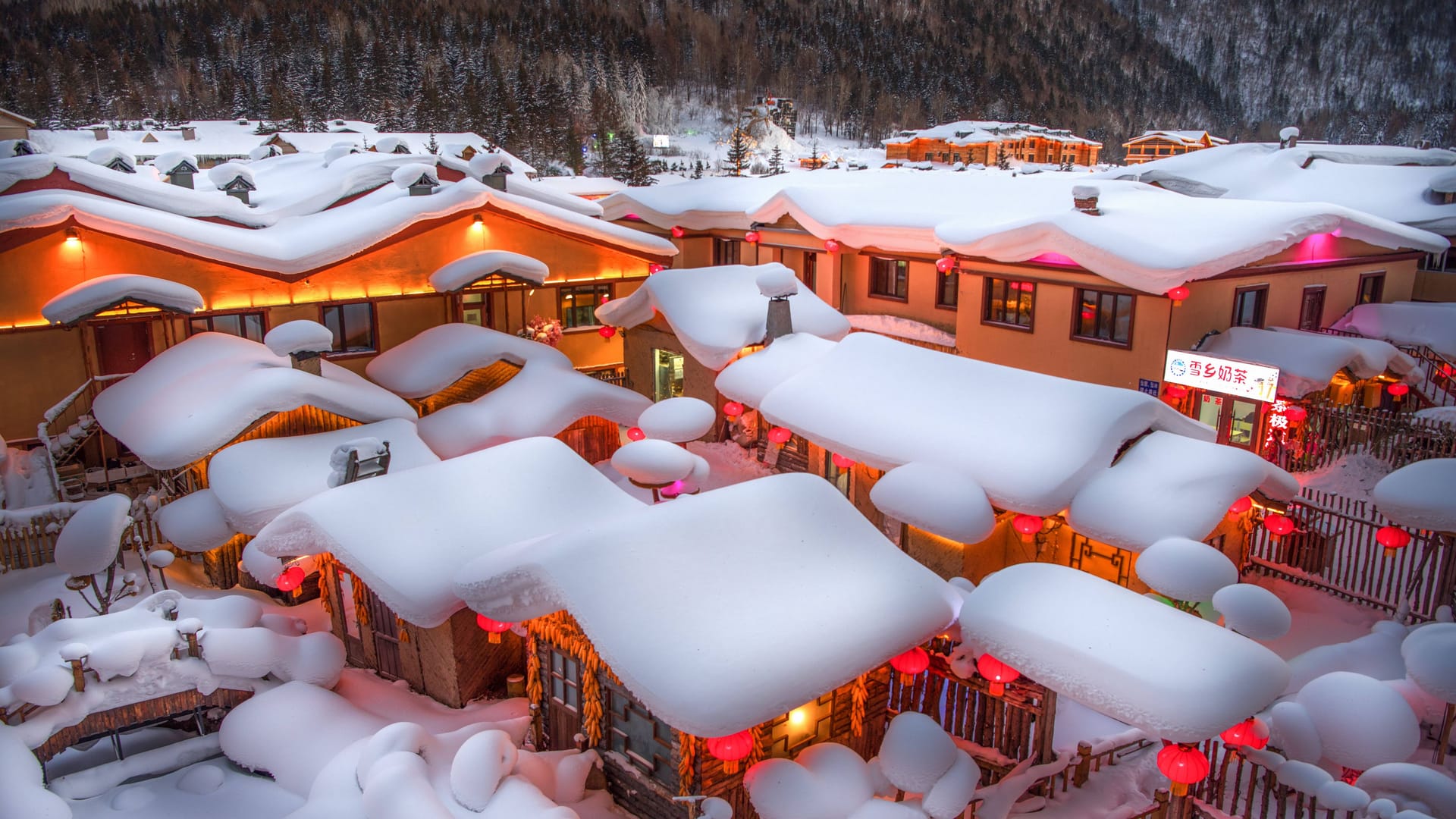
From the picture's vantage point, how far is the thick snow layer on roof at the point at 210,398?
46.8ft

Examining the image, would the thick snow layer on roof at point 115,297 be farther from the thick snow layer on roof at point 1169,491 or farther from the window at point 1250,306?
the window at point 1250,306

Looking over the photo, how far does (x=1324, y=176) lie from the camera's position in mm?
25359

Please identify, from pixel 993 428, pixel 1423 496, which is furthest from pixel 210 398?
pixel 1423 496

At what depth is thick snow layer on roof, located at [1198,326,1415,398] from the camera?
15742 mm

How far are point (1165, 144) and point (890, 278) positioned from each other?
225 feet

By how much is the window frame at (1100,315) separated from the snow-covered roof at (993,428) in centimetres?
419

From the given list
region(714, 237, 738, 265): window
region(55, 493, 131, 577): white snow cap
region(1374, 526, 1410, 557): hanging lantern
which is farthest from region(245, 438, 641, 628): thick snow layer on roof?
region(714, 237, 738, 265): window

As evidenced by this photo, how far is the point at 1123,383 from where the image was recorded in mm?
16906

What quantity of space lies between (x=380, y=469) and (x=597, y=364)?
10923mm

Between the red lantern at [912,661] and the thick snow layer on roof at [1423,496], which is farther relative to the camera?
the thick snow layer on roof at [1423,496]

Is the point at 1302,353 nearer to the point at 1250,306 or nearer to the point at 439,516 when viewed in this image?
the point at 1250,306

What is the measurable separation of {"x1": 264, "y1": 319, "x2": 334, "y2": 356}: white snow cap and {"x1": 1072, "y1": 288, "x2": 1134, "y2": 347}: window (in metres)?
14.4

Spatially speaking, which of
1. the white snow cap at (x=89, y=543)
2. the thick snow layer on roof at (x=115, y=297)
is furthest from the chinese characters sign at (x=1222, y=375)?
the thick snow layer on roof at (x=115, y=297)

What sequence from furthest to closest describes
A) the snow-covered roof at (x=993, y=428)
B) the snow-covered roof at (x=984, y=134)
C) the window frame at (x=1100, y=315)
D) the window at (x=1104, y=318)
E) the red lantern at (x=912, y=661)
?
the snow-covered roof at (x=984, y=134) → the window at (x=1104, y=318) → the window frame at (x=1100, y=315) → the snow-covered roof at (x=993, y=428) → the red lantern at (x=912, y=661)
